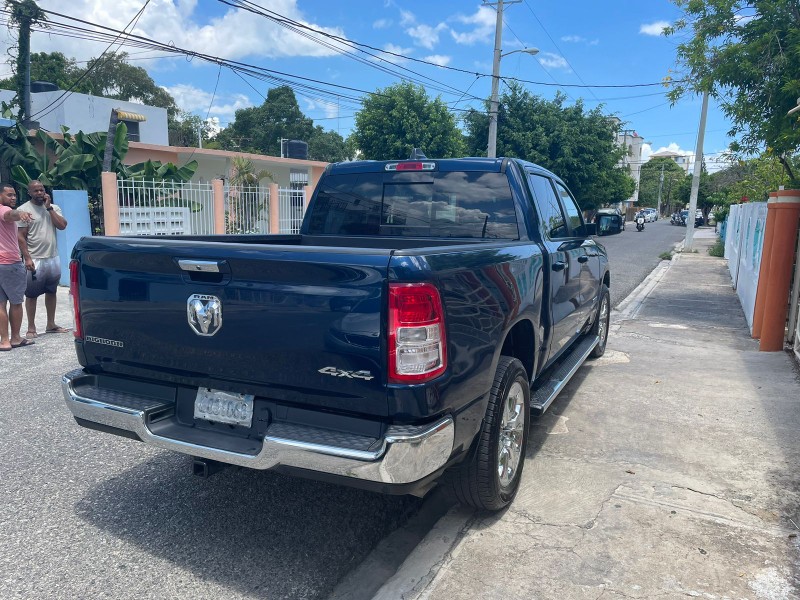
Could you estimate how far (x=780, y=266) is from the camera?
7273 mm

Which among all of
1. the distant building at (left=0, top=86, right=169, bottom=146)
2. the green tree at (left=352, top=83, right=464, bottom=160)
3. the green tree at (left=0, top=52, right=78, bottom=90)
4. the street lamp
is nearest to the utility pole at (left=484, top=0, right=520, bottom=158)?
the street lamp

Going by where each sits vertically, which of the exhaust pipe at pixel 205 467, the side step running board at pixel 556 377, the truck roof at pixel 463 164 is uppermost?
the truck roof at pixel 463 164

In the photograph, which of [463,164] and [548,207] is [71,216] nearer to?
[463,164]

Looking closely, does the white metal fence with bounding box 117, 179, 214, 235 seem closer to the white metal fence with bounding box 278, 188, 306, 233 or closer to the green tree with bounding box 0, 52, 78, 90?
the white metal fence with bounding box 278, 188, 306, 233

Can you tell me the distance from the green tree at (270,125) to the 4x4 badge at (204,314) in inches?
2324

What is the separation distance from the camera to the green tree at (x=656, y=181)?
10574 cm

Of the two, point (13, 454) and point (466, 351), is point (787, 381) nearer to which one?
point (466, 351)

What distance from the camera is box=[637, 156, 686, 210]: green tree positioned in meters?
106

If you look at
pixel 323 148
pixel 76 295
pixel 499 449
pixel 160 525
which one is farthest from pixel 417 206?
pixel 323 148

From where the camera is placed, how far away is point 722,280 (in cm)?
1547

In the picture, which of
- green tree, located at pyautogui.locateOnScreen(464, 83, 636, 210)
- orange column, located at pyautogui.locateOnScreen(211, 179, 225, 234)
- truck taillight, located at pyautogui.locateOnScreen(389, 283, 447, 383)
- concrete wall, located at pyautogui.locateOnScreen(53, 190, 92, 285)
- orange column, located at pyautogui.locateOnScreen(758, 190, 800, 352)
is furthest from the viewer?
green tree, located at pyautogui.locateOnScreen(464, 83, 636, 210)

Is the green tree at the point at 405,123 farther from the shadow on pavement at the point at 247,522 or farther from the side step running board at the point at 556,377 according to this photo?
the shadow on pavement at the point at 247,522

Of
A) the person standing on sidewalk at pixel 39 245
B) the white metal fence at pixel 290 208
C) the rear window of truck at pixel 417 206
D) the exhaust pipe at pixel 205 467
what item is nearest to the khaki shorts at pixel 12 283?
the person standing on sidewalk at pixel 39 245

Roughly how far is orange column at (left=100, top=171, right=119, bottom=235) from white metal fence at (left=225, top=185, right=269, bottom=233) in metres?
3.47
